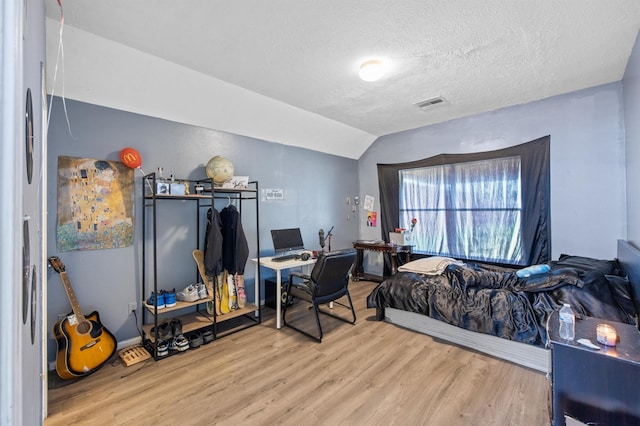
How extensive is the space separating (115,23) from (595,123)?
4874 mm

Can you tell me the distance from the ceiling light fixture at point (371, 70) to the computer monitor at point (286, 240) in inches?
88.8

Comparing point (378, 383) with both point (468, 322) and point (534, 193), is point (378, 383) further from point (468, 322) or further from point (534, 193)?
point (534, 193)

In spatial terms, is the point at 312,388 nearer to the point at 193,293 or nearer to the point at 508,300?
the point at 193,293

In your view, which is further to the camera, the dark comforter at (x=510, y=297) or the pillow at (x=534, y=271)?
the pillow at (x=534, y=271)

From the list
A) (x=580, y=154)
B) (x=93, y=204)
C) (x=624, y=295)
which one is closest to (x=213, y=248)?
→ (x=93, y=204)

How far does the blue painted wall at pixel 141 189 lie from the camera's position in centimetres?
249

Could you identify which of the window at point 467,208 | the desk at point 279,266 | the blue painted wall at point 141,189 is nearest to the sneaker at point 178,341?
the blue painted wall at point 141,189

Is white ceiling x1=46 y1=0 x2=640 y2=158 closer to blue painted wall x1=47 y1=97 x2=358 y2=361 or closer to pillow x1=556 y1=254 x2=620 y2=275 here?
blue painted wall x1=47 y1=97 x2=358 y2=361

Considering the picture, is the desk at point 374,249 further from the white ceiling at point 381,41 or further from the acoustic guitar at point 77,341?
the acoustic guitar at point 77,341

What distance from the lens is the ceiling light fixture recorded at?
8.58ft

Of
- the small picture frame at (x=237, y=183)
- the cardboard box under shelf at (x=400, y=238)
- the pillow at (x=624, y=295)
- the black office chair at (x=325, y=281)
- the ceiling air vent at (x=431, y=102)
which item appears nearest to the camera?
the pillow at (x=624, y=295)

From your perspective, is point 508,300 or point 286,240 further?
point 286,240

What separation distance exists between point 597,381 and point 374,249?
3.48m

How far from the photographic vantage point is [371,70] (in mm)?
2652
